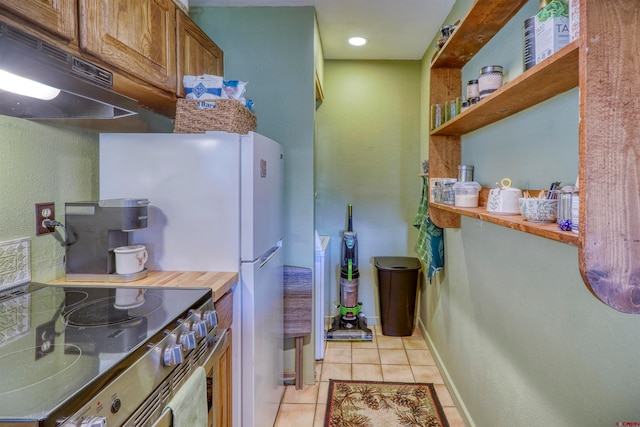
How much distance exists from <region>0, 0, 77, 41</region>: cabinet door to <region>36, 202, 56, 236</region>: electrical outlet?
0.66m

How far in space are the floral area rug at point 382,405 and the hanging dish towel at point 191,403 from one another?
1.19 m

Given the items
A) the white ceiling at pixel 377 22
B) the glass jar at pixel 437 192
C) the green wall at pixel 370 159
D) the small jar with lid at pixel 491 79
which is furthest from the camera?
the green wall at pixel 370 159

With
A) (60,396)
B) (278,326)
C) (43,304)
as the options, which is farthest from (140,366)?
(278,326)

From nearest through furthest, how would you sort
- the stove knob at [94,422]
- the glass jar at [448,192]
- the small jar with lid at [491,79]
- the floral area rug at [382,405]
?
the stove knob at [94,422], the small jar with lid at [491,79], the glass jar at [448,192], the floral area rug at [382,405]

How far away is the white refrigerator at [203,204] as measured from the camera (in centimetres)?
157

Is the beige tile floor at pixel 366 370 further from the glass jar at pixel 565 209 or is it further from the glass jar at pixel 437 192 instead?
the glass jar at pixel 565 209

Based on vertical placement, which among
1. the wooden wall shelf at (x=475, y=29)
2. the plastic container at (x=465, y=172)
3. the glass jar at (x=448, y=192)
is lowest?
the glass jar at (x=448, y=192)

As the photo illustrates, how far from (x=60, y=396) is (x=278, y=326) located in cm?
151

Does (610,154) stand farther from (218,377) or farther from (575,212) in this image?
(218,377)

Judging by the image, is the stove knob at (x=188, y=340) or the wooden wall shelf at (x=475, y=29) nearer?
the stove knob at (x=188, y=340)

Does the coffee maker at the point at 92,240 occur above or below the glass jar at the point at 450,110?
below

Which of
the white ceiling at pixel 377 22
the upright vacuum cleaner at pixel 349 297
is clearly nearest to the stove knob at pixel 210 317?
the white ceiling at pixel 377 22

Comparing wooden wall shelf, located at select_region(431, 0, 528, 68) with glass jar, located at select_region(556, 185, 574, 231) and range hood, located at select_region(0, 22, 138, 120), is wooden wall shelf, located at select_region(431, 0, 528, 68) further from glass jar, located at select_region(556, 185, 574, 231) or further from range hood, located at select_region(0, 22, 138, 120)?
range hood, located at select_region(0, 22, 138, 120)

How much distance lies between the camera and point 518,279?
A: 1.44m
